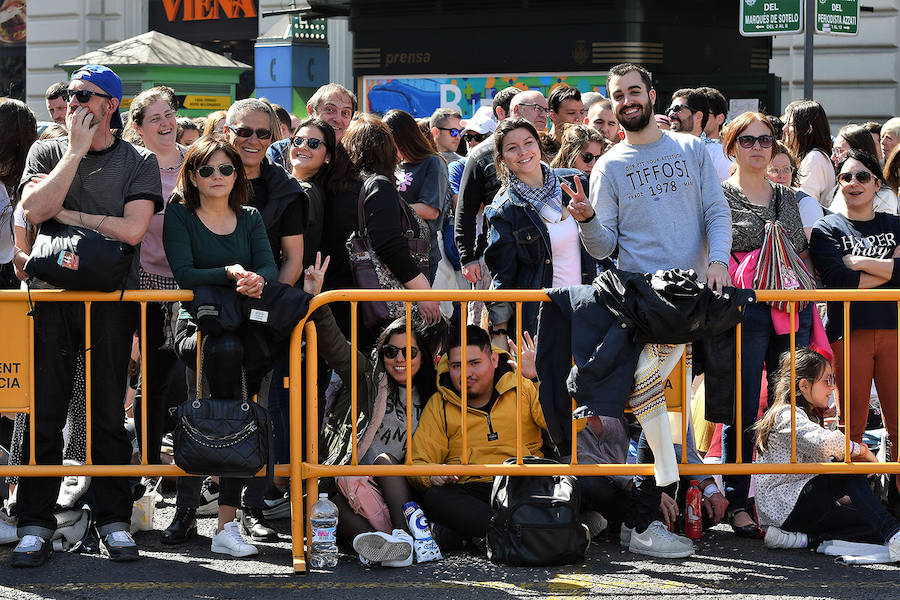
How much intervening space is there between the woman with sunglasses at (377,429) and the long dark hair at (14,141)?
1827 millimetres

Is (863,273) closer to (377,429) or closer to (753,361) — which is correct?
(753,361)

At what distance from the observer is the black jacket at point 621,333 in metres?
6.00

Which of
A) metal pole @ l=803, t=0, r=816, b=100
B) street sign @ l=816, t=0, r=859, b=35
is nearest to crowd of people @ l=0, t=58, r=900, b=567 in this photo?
metal pole @ l=803, t=0, r=816, b=100

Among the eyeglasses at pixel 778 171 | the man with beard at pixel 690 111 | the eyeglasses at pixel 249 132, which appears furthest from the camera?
the man with beard at pixel 690 111

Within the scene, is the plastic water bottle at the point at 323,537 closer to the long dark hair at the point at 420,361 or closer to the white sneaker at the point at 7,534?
the long dark hair at the point at 420,361

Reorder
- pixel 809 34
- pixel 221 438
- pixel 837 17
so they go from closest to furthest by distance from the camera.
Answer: pixel 221 438 < pixel 809 34 < pixel 837 17

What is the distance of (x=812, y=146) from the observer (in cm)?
901

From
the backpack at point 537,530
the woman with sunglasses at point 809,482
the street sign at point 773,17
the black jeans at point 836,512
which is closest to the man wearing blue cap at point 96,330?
the backpack at point 537,530

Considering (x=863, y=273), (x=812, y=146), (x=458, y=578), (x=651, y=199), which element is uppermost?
(x=812, y=146)

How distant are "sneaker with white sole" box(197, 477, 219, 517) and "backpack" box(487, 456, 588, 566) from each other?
1682 mm

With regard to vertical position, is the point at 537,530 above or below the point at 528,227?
below

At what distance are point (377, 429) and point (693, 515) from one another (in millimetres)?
1577

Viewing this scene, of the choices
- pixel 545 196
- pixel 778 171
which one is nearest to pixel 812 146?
pixel 778 171

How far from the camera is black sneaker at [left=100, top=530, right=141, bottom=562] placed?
6279mm
